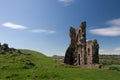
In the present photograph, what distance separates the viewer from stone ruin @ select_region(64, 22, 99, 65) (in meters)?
65.1

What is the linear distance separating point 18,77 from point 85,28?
3799 cm

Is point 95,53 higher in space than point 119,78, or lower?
higher

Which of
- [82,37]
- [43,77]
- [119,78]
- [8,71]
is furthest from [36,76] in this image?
[82,37]

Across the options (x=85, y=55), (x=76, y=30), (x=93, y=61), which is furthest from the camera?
(x=76, y=30)

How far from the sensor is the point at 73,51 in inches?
A: 3076

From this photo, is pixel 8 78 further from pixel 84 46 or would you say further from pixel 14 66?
pixel 84 46

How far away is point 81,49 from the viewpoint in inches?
2817

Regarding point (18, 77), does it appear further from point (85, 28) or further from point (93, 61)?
point (85, 28)

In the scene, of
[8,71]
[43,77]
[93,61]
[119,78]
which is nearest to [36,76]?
[43,77]

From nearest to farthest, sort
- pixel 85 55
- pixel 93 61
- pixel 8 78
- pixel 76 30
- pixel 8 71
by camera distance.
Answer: pixel 8 78 < pixel 8 71 < pixel 93 61 < pixel 85 55 < pixel 76 30

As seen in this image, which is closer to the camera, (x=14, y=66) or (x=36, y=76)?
(x=36, y=76)

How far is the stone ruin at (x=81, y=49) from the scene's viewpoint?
65.1 metres

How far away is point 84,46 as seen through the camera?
6906cm

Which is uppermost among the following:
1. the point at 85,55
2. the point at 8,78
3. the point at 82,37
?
the point at 82,37
